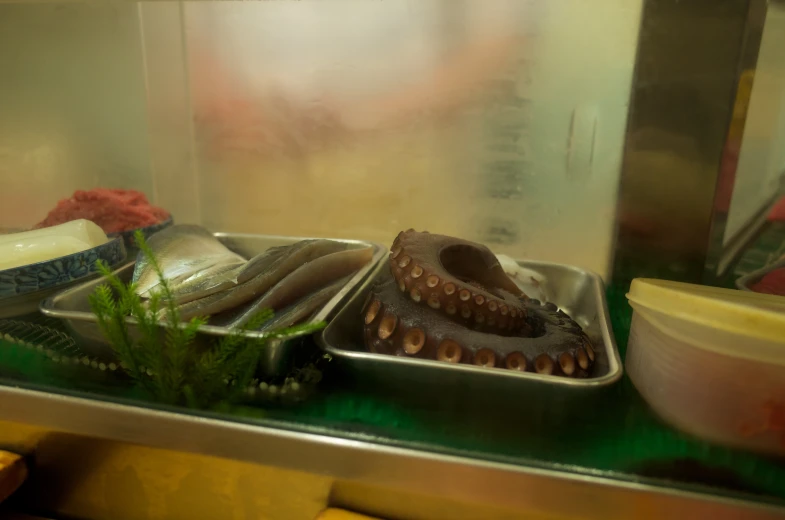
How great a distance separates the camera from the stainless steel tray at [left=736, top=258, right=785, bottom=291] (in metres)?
0.83

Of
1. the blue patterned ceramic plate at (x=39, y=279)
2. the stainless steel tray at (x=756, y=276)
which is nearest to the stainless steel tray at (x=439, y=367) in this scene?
the stainless steel tray at (x=756, y=276)

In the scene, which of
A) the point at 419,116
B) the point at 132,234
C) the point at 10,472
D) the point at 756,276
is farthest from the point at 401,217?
the point at 10,472

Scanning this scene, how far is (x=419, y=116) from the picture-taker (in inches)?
46.0

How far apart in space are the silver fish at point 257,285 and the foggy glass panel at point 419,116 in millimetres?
404

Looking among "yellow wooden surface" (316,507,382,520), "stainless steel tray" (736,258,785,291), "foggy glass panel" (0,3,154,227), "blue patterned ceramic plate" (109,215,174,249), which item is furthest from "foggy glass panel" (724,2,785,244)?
"foggy glass panel" (0,3,154,227)

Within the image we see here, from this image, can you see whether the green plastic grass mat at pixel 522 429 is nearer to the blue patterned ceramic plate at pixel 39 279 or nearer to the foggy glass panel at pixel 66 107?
the blue patterned ceramic plate at pixel 39 279

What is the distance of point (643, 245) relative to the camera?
109cm

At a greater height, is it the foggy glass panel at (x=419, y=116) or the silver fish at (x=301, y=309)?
the foggy glass panel at (x=419, y=116)

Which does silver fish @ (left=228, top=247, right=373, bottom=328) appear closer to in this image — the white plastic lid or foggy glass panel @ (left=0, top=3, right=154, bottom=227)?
the white plastic lid

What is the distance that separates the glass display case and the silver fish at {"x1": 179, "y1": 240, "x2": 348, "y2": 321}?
4 centimetres

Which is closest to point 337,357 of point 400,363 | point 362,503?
point 400,363

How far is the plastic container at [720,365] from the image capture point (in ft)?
1.73

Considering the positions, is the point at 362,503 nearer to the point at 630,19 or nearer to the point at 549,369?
the point at 549,369

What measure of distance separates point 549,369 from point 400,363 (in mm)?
179
